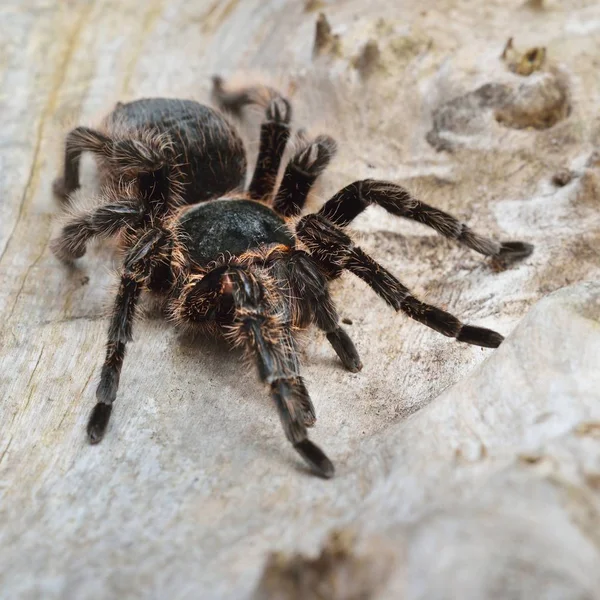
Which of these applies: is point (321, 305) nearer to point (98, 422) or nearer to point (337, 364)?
point (337, 364)

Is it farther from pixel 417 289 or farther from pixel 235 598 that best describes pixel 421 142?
pixel 235 598

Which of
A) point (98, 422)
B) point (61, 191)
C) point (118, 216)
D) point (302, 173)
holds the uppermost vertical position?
point (302, 173)

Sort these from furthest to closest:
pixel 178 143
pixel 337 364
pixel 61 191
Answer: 1. pixel 61 191
2. pixel 178 143
3. pixel 337 364

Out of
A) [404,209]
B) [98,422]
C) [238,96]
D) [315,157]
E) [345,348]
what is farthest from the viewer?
[238,96]

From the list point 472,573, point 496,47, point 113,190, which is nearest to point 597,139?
point 496,47

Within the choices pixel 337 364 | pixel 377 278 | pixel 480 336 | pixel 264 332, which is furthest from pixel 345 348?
pixel 480 336

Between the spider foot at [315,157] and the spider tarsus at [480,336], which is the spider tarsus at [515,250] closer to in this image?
the spider tarsus at [480,336]

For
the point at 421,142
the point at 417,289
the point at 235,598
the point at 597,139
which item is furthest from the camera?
the point at 421,142

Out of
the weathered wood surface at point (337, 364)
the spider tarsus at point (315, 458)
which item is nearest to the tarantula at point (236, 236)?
the spider tarsus at point (315, 458)
